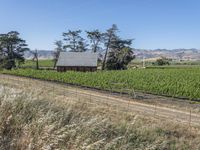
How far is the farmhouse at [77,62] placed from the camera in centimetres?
8912

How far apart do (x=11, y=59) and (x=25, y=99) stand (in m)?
103

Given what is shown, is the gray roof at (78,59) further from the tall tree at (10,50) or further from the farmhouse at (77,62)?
the tall tree at (10,50)

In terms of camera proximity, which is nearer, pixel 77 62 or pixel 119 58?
pixel 77 62

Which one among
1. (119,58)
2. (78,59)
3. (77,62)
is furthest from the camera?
(119,58)

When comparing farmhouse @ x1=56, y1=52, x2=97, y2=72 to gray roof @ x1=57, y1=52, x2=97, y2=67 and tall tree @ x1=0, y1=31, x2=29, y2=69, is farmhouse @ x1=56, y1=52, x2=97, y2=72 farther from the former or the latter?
tall tree @ x1=0, y1=31, x2=29, y2=69

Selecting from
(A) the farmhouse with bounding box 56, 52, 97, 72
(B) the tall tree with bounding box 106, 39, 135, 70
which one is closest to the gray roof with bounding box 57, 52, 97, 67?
(A) the farmhouse with bounding box 56, 52, 97, 72

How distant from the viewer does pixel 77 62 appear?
90.0 meters

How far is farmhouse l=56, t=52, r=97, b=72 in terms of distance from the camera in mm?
89125

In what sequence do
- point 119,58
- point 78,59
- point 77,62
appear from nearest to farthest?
point 77,62 → point 78,59 → point 119,58

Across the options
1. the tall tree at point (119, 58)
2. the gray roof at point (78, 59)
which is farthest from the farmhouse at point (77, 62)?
the tall tree at point (119, 58)

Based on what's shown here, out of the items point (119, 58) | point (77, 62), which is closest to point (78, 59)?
point (77, 62)

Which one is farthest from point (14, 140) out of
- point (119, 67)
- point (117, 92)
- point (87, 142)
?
point (119, 67)

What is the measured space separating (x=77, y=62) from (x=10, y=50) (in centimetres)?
2989

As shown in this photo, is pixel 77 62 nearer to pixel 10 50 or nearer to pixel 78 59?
pixel 78 59
